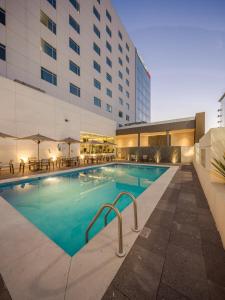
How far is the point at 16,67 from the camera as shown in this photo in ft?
38.7

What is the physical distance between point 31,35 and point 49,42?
189 cm

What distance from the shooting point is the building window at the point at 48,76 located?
13766mm

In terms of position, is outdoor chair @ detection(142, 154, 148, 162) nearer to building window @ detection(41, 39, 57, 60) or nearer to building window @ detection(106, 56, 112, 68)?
building window @ detection(41, 39, 57, 60)

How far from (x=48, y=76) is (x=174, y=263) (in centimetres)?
1742

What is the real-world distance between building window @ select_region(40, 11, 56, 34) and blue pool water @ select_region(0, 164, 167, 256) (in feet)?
53.4

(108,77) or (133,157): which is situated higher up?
(108,77)

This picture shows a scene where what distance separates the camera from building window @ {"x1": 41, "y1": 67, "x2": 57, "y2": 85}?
13766mm

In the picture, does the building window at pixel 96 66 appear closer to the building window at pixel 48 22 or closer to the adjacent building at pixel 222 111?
the building window at pixel 48 22

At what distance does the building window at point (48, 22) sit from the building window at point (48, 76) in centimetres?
480

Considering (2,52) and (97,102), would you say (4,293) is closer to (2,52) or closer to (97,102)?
(2,52)

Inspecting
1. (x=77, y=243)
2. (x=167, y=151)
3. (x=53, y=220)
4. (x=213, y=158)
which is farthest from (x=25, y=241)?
(x=167, y=151)

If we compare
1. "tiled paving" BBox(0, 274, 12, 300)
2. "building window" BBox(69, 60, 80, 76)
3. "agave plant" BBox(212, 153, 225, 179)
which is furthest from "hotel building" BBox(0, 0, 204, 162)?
"agave plant" BBox(212, 153, 225, 179)

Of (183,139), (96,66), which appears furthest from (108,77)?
(183,139)

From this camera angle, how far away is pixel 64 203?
5.74 meters
